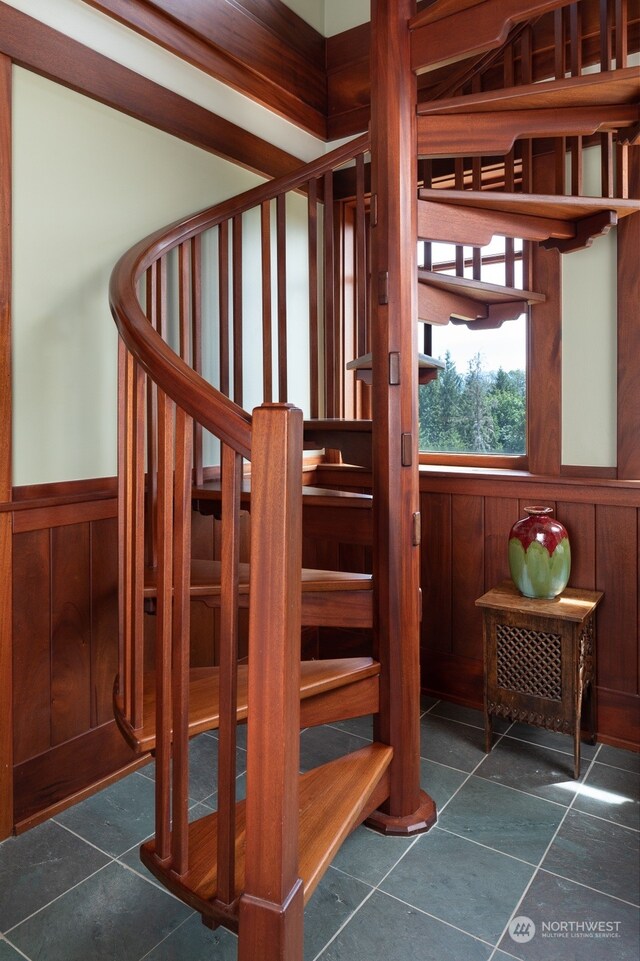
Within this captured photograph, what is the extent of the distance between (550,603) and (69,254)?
1967mm

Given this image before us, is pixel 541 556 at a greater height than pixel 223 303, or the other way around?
pixel 223 303

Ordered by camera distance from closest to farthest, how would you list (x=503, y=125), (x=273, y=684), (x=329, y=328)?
(x=273, y=684) < (x=503, y=125) < (x=329, y=328)

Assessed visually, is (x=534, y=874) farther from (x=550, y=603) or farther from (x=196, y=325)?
(x=196, y=325)

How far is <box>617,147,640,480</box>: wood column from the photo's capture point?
232cm

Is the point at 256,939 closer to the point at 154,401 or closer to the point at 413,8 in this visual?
the point at 154,401

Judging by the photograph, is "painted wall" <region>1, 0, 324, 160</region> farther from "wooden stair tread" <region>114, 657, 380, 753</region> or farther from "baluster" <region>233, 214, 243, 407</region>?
"wooden stair tread" <region>114, 657, 380, 753</region>

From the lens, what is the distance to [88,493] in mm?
2100

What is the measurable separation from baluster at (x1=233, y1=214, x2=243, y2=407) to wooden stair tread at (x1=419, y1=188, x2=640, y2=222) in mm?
804

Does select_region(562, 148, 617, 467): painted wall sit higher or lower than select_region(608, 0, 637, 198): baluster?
lower

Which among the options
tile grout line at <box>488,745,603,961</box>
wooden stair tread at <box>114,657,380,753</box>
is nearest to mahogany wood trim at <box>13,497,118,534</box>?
wooden stair tread at <box>114,657,380,753</box>

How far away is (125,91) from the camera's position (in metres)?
2.15

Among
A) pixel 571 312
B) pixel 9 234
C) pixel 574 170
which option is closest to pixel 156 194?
pixel 9 234

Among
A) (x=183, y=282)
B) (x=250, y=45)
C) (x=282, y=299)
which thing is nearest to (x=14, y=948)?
(x=183, y=282)

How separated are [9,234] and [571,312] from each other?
1951 millimetres
